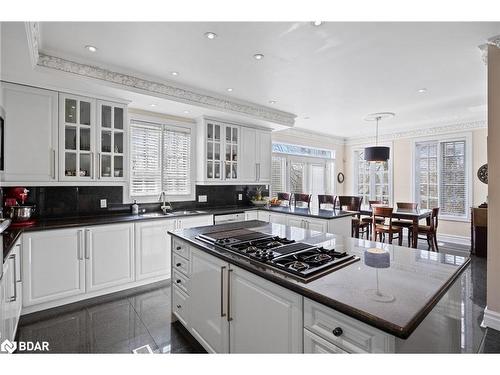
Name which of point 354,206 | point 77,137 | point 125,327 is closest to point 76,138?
point 77,137

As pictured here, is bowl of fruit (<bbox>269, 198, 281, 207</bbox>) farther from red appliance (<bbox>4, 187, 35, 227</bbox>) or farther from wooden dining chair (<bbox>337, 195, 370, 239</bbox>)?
red appliance (<bbox>4, 187, 35, 227</bbox>)

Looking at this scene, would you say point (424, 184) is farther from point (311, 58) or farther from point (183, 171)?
point (183, 171)

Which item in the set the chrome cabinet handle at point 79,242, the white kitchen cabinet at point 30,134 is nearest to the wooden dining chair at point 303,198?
the chrome cabinet handle at point 79,242

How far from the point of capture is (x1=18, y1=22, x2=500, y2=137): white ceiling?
2.25 metres

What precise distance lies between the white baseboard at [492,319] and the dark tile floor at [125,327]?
6 cm

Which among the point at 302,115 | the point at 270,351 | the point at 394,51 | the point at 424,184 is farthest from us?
the point at 424,184

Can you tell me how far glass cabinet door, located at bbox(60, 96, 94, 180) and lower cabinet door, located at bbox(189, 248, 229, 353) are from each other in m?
→ 2.06

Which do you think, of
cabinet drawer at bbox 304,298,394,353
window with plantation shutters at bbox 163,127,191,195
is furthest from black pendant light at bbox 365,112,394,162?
cabinet drawer at bbox 304,298,394,353

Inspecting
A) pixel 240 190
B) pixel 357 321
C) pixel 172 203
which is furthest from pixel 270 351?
pixel 240 190

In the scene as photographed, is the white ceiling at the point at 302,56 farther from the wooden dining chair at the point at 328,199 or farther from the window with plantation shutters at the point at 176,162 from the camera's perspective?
the wooden dining chair at the point at 328,199

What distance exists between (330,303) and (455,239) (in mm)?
6239

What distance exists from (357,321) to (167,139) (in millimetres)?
3856

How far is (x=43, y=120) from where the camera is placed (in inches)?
115

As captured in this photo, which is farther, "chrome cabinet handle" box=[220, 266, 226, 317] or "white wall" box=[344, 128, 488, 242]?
"white wall" box=[344, 128, 488, 242]
